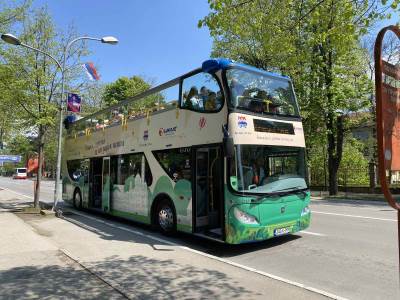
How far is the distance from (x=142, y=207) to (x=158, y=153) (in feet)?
6.30

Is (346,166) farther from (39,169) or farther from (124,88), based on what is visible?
(124,88)

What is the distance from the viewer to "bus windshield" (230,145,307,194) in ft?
27.3

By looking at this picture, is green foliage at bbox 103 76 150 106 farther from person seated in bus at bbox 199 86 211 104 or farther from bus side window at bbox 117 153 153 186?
person seated in bus at bbox 199 86 211 104

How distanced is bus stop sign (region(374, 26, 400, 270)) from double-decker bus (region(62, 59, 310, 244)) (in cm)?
524

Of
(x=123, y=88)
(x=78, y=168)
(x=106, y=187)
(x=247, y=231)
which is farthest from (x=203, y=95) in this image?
(x=123, y=88)

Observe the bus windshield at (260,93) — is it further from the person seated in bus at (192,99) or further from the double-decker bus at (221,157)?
the person seated in bus at (192,99)

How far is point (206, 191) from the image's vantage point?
973 centimetres

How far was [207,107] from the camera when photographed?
9.37 m

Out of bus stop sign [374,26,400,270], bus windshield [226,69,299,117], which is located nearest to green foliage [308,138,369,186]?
bus windshield [226,69,299,117]

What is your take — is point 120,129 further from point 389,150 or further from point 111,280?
point 389,150

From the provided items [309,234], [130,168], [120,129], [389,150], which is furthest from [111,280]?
[120,129]

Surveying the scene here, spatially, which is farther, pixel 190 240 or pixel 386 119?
pixel 190 240

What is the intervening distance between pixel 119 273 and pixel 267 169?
3799mm

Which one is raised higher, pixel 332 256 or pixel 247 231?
pixel 247 231
